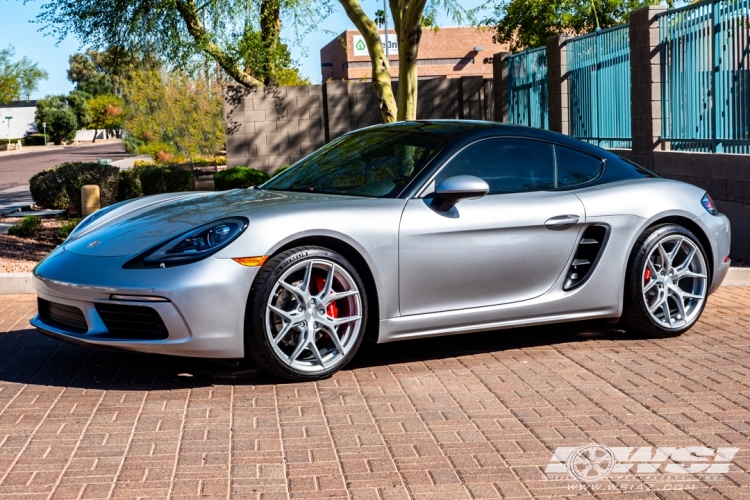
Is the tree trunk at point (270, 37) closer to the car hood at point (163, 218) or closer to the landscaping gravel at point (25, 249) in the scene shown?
the landscaping gravel at point (25, 249)

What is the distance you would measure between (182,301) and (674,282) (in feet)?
11.2

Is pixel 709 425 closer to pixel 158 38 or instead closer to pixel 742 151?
pixel 742 151

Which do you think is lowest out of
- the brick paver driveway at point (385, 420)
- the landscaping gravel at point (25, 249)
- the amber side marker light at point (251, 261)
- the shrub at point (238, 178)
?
the brick paver driveway at point (385, 420)

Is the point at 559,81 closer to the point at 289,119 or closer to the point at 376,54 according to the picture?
the point at 376,54

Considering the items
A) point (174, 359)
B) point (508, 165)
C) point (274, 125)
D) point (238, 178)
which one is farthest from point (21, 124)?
point (508, 165)

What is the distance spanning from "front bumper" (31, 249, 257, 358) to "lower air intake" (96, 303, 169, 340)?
1.2 inches

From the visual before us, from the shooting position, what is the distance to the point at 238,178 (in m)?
19.5

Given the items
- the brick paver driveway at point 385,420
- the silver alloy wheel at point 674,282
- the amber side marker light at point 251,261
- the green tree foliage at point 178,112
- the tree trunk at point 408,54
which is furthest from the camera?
the green tree foliage at point 178,112

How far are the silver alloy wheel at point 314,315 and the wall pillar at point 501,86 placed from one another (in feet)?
54.6

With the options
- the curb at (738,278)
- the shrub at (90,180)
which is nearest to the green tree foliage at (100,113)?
the shrub at (90,180)

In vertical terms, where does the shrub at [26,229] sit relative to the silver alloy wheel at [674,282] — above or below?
above

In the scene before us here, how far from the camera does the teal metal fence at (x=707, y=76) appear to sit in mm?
10555

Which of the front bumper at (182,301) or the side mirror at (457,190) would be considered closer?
the front bumper at (182,301)

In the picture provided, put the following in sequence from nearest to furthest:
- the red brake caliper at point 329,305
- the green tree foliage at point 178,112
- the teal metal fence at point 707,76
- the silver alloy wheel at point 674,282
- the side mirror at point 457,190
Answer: the red brake caliper at point 329,305 → the side mirror at point 457,190 → the silver alloy wheel at point 674,282 → the teal metal fence at point 707,76 → the green tree foliage at point 178,112
